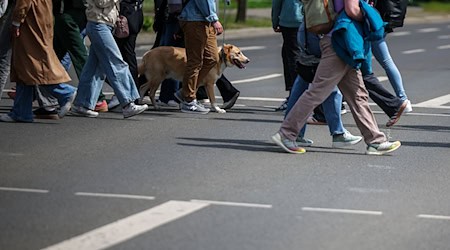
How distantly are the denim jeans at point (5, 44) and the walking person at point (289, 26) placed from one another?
3134 mm

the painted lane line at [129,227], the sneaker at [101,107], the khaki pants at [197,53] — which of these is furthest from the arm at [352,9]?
the sneaker at [101,107]

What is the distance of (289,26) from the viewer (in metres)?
15.3

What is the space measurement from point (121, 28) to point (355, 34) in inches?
151

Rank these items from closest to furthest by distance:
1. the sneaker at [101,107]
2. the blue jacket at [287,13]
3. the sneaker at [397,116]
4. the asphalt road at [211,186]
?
the asphalt road at [211,186] → the sneaker at [397,116] → the sneaker at [101,107] → the blue jacket at [287,13]

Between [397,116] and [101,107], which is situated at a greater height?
[397,116]

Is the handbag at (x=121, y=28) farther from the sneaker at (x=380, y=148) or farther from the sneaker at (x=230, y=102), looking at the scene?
the sneaker at (x=380, y=148)

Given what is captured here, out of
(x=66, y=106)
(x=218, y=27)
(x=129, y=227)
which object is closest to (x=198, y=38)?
(x=218, y=27)

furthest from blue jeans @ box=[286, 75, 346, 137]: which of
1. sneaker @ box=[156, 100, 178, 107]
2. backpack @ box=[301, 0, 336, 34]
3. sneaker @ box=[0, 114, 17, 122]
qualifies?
sneaker @ box=[156, 100, 178, 107]

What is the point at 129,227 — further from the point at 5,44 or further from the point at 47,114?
the point at 47,114

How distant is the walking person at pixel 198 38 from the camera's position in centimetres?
1434

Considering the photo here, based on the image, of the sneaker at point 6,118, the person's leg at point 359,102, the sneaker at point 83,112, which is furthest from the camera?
the sneaker at point 83,112

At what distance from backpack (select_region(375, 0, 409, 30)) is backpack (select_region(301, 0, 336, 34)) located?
2464mm

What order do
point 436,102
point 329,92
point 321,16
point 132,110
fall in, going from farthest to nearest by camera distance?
point 436,102 → point 132,110 → point 329,92 → point 321,16

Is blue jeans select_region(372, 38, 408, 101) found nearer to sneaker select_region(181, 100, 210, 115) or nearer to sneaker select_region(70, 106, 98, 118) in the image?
sneaker select_region(181, 100, 210, 115)
